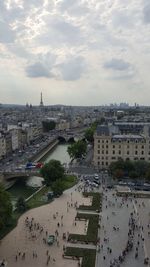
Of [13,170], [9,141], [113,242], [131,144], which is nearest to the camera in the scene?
[113,242]

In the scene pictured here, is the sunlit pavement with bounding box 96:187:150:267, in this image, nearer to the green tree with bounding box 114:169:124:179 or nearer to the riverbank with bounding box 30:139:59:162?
the green tree with bounding box 114:169:124:179

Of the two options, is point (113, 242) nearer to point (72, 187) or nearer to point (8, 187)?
point (72, 187)

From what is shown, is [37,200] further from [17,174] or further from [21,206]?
[17,174]

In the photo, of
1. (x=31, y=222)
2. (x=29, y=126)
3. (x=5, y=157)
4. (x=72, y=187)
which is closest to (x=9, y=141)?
(x=5, y=157)

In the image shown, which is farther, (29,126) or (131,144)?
(29,126)

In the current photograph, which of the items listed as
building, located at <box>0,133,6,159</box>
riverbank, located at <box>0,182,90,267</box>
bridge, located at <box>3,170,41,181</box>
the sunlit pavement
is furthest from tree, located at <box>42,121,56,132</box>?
riverbank, located at <box>0,182,90,267</box>

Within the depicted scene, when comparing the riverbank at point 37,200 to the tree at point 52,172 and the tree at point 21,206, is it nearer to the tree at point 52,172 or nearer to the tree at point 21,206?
the tree at point 21,206

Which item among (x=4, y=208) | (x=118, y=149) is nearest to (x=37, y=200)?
(x=4, y=208)

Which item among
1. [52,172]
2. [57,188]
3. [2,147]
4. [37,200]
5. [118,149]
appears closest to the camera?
[37,200]

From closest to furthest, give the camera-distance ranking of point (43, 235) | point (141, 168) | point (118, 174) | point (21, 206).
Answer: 1. point (43, 235)
2. point (21, 206)
3. point (118, 174)
4. point (141, 168)
